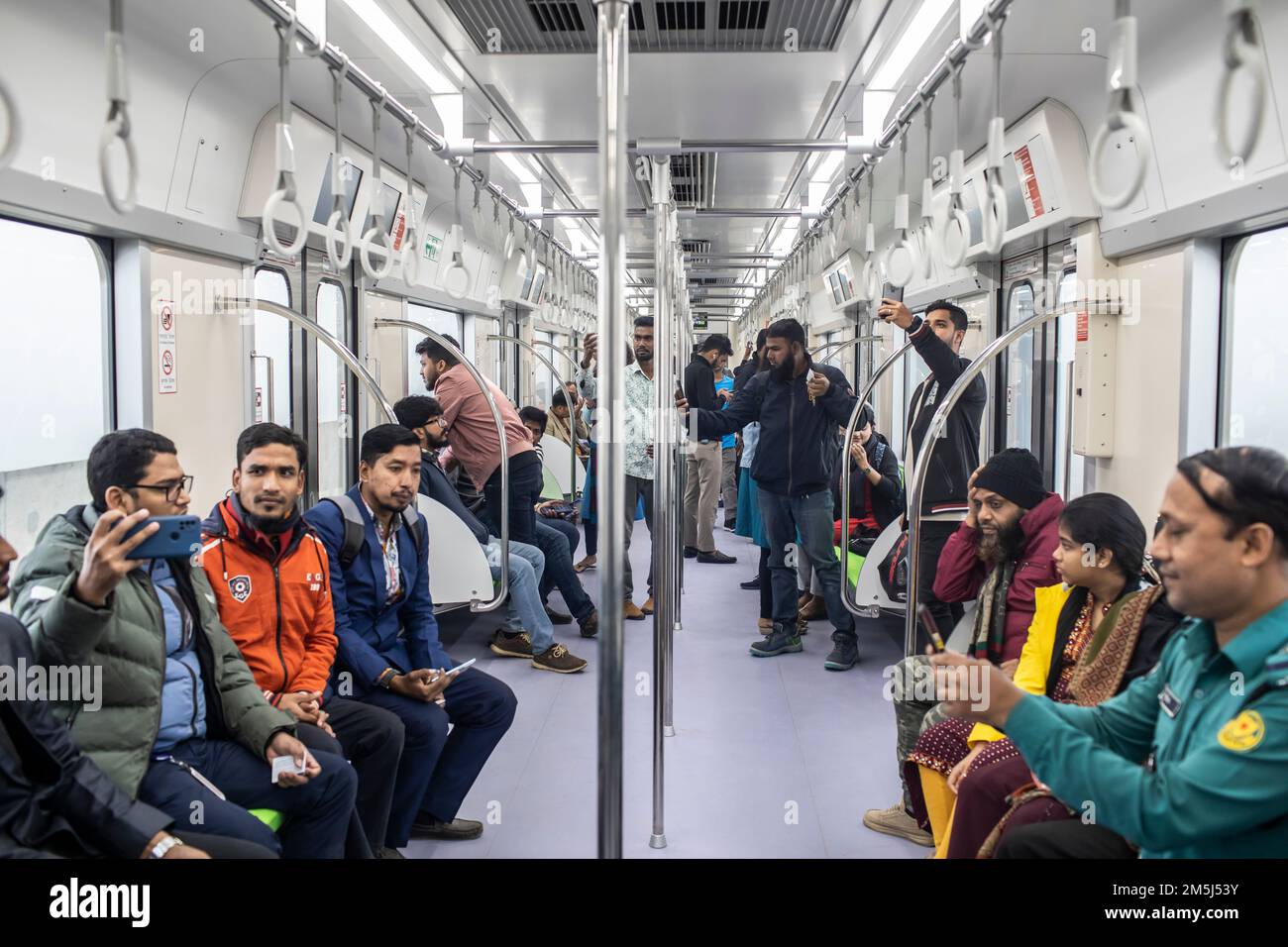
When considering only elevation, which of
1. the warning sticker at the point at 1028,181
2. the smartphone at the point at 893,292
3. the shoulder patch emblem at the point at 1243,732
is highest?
the warning sticker at the point at 1028,181

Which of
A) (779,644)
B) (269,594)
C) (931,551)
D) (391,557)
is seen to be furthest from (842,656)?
(269,594)

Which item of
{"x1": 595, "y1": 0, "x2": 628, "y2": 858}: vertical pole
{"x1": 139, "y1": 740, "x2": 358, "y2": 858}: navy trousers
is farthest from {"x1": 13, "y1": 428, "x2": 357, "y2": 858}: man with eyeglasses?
{"x1": 595, "y1": 0, "x2": 628, "y2": 858}: vertical pole

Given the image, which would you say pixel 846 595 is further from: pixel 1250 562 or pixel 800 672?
pixel 1250 562

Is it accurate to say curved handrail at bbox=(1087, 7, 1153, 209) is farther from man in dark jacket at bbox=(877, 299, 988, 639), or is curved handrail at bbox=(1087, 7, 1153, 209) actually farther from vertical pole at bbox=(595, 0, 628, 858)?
man in dark jacket at bbox=(877, 299, 988, 639)

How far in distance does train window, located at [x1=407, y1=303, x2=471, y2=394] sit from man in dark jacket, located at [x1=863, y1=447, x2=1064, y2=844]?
413 cm

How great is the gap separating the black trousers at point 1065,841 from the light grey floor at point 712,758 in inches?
41.6

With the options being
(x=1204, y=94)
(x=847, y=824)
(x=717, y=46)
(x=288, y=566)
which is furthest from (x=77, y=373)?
(x=1204, y=94)

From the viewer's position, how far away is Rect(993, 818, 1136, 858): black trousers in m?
2.04

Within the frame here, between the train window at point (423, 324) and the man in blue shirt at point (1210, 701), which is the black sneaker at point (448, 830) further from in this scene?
the train window at point (423, 324)

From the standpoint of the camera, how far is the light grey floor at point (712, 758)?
3.21 m

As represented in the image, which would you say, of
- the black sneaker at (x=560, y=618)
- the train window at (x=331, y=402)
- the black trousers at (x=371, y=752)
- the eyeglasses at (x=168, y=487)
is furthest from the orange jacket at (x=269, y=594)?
the black sneaker at (x=560, y=618)

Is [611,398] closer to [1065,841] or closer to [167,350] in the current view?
[1065,841]

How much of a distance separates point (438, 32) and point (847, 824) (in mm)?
3307

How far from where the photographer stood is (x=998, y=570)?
311 centimetres
